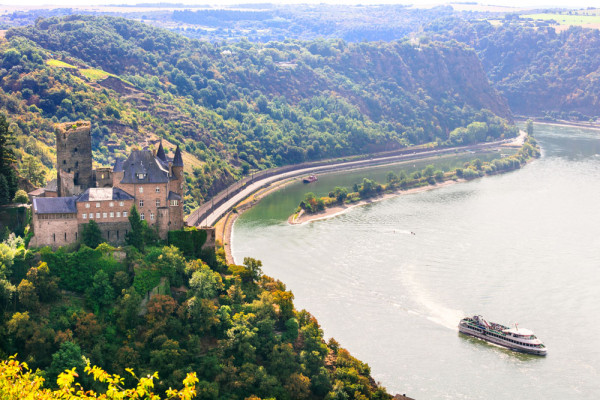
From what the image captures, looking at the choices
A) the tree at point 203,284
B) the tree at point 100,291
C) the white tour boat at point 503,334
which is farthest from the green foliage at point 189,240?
the white tour boat at point 503,334

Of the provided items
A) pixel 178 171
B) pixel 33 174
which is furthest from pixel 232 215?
pixel 178 171

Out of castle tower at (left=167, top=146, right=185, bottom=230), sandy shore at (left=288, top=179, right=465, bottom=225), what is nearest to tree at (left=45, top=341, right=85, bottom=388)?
castle tower at (left=167, top=146, right=185, bottom=230)

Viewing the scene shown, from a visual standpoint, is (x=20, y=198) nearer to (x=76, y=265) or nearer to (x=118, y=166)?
(x=118, y=166)

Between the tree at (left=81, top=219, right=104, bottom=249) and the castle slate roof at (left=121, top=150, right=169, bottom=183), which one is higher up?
the castle slate roof at (left=121, top=150, right=169, bottom=183)

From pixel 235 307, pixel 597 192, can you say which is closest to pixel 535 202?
pixel 597 192

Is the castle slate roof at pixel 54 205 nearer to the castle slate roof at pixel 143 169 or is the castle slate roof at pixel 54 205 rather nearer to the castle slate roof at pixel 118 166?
the castle slate roof at pixel 118 166

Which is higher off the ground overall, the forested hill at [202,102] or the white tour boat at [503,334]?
the forested hill at [202,102]

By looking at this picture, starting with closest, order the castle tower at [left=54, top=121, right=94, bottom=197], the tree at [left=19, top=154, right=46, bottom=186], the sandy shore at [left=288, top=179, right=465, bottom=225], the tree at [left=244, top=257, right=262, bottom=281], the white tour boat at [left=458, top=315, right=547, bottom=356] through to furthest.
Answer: the castle tower at [left=54, top=121, right=94, bottom=197], the white tour boat at [left=458, top=315, right=547, bottom=356], the tree at [left=244, top=257, right=262, bottom=281], the tree at [left=19, top=154, right=46, bottom=186], the sandy shore at [left=288, top=179, right=465, bottom=225]

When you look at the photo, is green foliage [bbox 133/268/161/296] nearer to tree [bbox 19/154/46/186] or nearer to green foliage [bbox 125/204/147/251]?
green foliage [bbox 125/204/147/251]
